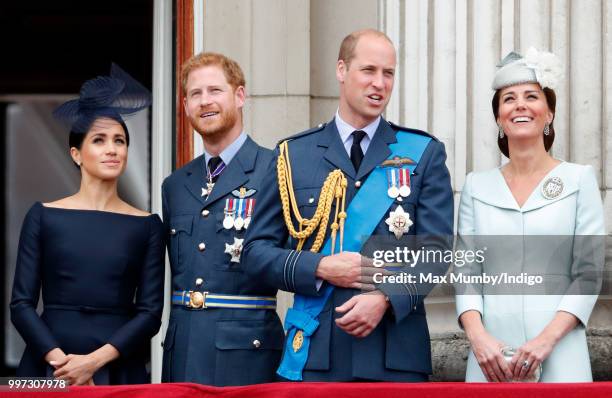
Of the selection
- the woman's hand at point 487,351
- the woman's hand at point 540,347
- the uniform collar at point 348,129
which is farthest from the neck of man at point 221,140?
the woman's hand at point 540,347

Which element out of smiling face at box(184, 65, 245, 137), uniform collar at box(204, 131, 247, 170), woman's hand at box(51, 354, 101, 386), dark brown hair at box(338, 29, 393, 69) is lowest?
woman's hand at box(51, 354, 101, 386)

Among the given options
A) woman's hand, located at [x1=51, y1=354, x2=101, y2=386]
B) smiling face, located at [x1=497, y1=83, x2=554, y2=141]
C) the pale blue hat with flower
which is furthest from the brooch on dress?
woman's hand, located at [x1=51, y1=354, x2=101, y2=386]

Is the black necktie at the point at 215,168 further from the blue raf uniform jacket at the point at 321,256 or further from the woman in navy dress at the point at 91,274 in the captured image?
the blue raf uniform jacket at the point at 321,256

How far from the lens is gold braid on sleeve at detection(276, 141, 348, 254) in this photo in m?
4.38

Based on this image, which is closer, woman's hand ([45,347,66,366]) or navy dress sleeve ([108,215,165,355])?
woman's hand ([45,347,66,366])

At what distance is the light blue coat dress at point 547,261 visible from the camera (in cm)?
430

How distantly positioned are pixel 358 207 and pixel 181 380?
3.15ft

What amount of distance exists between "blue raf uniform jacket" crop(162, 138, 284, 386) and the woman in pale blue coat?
0.75 meters

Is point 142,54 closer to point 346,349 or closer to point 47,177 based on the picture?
point 47,177

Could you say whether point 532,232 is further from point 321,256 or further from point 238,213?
point 238,213

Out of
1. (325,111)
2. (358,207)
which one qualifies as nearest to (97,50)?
(325,111)

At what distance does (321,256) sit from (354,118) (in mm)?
509

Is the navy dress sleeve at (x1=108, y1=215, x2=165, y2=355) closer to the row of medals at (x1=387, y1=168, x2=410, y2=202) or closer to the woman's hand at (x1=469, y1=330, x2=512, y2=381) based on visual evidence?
the row of medals at (x1=387, y1=168, x2=410, y2=202)

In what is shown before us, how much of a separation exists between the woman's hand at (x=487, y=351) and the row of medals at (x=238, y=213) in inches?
36.1
